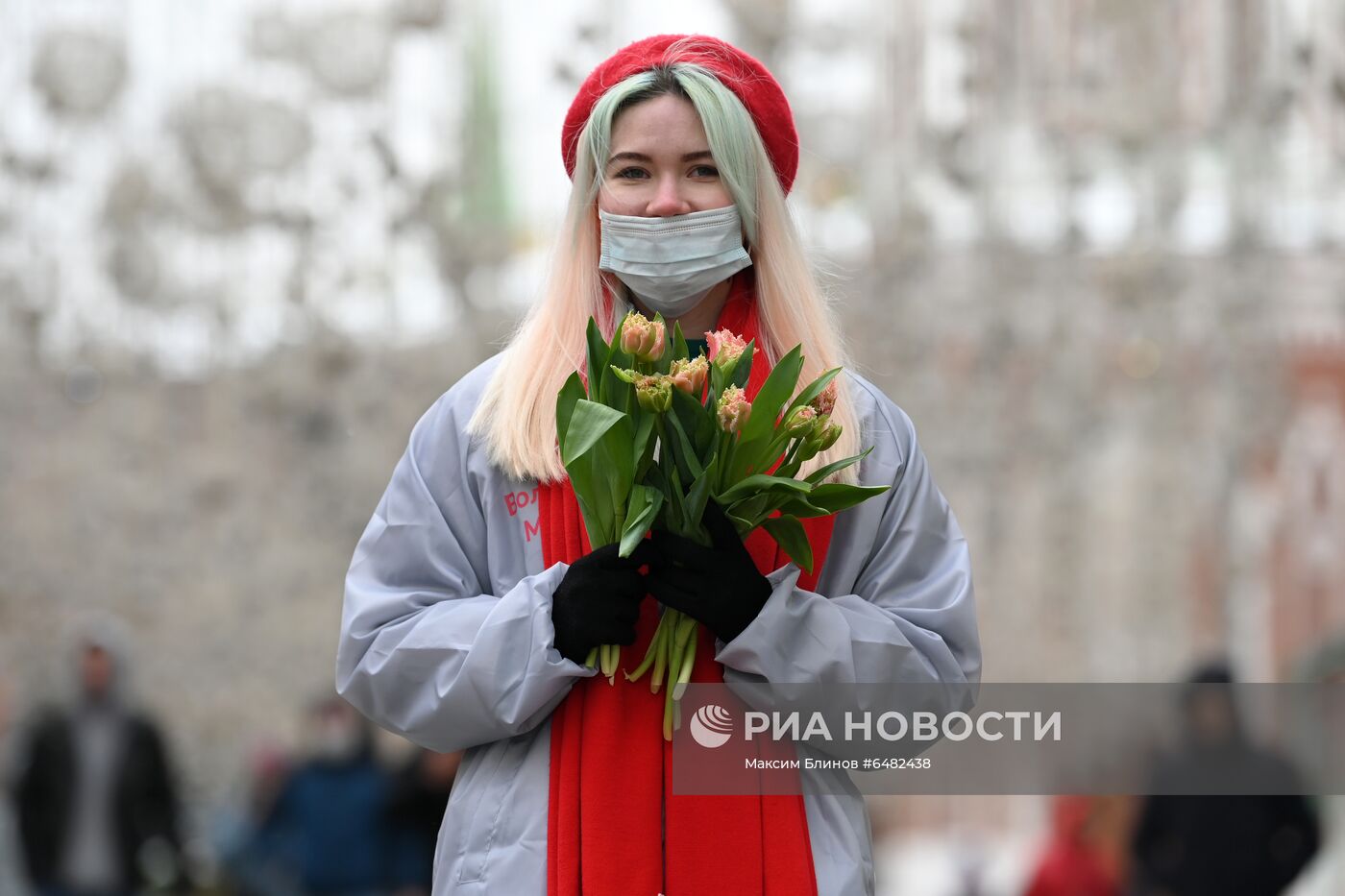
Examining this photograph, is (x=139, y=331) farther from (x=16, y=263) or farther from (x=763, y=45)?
(x=763, y=45)

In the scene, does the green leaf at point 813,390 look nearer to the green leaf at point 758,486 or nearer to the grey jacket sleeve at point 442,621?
the green leaf at point 758,486

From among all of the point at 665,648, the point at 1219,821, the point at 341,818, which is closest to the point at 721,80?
the point at 665,648

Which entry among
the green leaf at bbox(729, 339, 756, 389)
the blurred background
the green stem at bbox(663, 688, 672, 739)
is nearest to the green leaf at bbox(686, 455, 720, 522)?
the green leaf at bbox(729, 339, 756, 389)

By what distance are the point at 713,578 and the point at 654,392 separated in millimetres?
246

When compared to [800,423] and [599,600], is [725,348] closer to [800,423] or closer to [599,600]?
[800,423]

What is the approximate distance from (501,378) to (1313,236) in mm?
15504

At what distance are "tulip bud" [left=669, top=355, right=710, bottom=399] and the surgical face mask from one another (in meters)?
0.27

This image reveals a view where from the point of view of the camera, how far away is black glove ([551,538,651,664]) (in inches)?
94.7

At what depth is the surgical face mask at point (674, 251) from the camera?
2.61m

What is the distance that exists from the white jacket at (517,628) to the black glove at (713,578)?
0.03 metres

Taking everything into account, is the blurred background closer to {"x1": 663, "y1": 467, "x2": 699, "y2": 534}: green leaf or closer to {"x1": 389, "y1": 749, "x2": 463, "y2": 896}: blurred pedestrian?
{"x1": 389, "y1": 749, "x2": 463, "y2": 896}: blurred pedestrian

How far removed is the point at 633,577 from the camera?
242 cm

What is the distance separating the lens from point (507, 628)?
8.05ft

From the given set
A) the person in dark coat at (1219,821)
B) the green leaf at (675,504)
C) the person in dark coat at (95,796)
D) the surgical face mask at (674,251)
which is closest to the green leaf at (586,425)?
the green leaf at (675,504)
